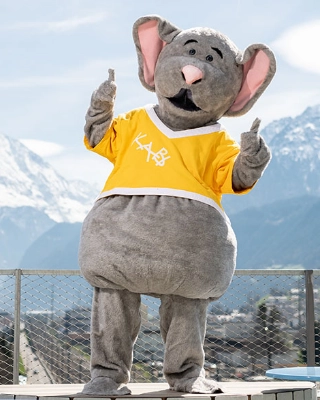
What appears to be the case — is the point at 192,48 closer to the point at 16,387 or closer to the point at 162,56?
the point at 162,56

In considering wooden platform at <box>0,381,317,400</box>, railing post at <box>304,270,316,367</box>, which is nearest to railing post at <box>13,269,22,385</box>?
wooden platform at <box>0,381,317,400</box>

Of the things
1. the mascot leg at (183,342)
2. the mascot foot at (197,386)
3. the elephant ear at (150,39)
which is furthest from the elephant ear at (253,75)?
the mascot foot at (197,386)

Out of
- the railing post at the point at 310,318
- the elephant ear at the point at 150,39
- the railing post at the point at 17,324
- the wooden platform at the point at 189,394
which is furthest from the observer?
the railing post at the point at 310,318

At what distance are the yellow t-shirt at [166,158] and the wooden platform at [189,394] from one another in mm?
Result: 745

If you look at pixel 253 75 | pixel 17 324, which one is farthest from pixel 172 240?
pixel 17 324

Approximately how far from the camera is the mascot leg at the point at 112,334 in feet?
10.3

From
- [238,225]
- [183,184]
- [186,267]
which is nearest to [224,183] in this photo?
[183,184]

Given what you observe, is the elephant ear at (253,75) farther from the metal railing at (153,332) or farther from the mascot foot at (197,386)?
the metal railing at (153,332)

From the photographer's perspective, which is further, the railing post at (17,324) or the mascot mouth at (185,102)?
the railing post at (17,324)

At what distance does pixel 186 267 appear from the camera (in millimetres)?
3008

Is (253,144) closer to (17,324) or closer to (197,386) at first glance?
(197,386)

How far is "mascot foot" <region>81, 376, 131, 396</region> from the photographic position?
2988 mm

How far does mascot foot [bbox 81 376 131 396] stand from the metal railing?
182 cm

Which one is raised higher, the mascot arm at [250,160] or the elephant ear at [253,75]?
the elephant ear at [253,75]
